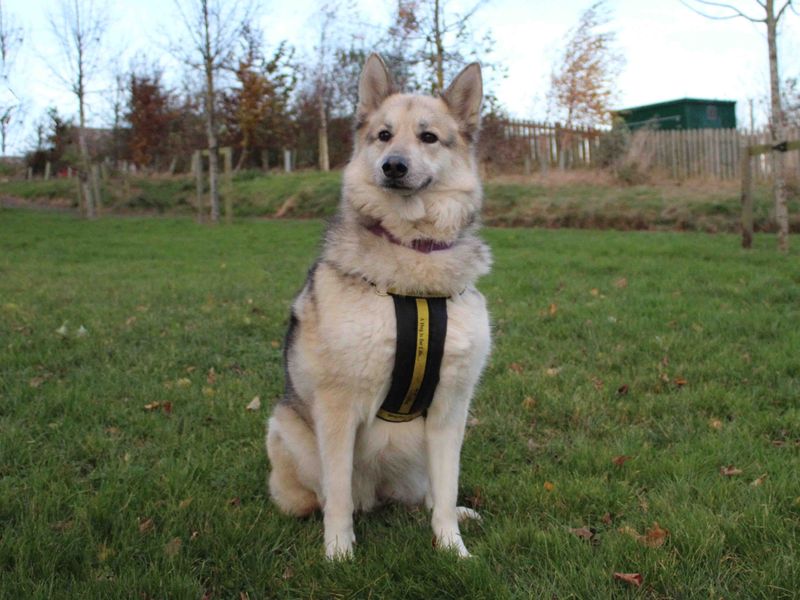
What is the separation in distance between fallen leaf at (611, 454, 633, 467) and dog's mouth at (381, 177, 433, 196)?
1.70 meters

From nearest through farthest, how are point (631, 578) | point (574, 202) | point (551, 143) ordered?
point (631, 578) < point (574, 202) < point (551, 143)

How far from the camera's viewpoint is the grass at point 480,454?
7.72 feet

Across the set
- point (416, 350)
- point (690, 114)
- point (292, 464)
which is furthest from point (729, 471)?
point (690, 114)

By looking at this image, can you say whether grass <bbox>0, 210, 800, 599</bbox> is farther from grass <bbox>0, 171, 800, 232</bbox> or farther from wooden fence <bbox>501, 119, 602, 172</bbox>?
wooden fence <bbox>501, 119, 602, 172</bbox>

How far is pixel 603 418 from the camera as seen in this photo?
399 cm

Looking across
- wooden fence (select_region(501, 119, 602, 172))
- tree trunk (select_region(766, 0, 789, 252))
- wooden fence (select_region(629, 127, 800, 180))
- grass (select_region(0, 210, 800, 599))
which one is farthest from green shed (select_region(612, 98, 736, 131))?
Result: grass (select_region(0, 210, 800, 599))

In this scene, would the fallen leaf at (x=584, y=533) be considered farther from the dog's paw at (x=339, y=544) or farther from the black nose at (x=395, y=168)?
the black nose at (x=395, y=168)

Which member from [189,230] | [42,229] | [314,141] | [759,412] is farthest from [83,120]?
[759,412]

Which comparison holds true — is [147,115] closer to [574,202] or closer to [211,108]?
[211,108]

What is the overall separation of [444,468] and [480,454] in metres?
0.93

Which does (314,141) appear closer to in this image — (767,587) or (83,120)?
(83,120)

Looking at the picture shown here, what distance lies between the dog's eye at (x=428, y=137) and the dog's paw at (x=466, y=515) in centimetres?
163

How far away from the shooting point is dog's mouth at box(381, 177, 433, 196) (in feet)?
9.06

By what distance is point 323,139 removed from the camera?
31453mm
